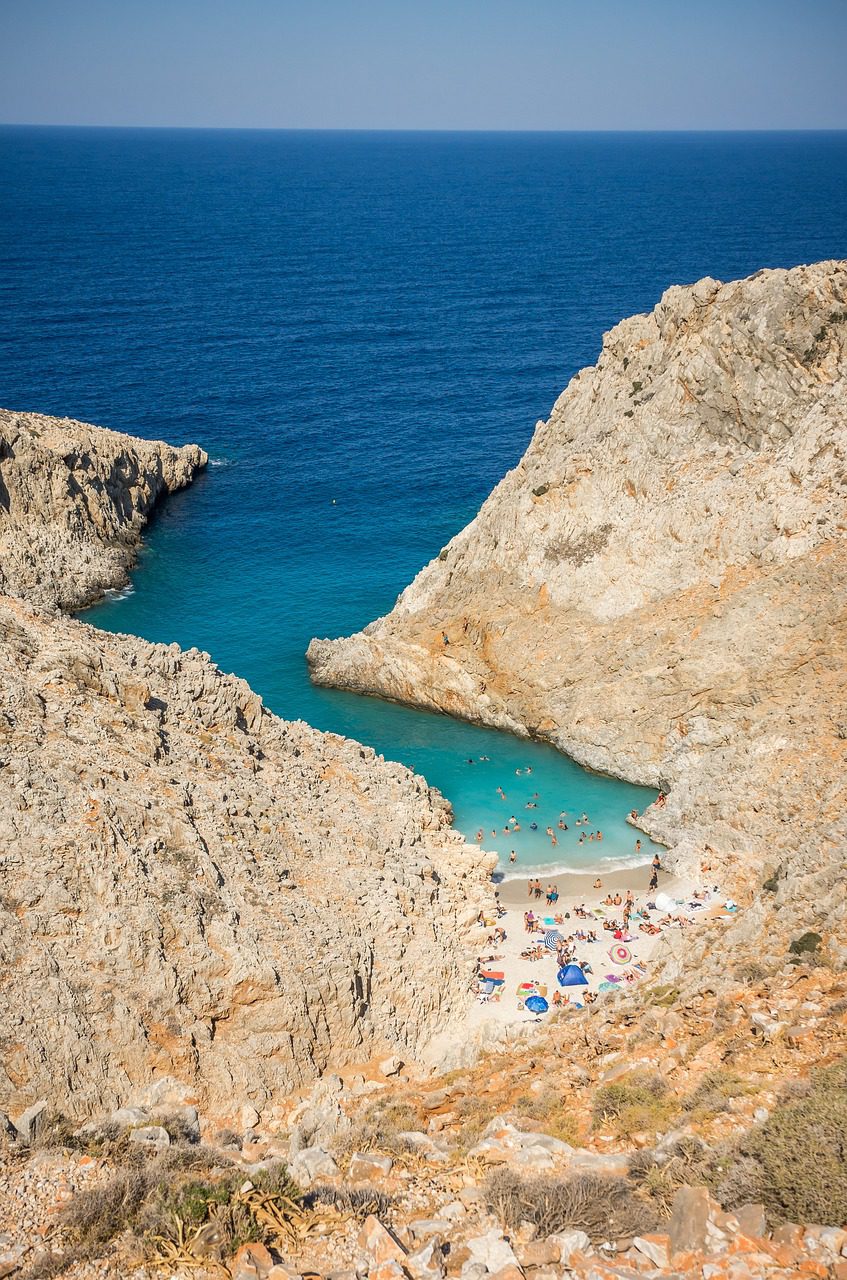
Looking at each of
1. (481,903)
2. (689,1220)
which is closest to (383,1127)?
(689,1220)

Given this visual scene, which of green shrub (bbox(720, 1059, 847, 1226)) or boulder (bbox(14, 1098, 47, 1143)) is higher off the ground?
green shrub (bbox(720, 1059, 847, 1226))

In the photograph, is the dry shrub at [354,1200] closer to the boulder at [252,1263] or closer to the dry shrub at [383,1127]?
the boulder at [252,1263]

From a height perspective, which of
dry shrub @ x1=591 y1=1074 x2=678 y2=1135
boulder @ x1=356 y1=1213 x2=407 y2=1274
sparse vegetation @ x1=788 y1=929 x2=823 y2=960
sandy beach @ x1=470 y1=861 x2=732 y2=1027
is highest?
boulder @ x1=356 y1=1213 x2=407 y2=1274

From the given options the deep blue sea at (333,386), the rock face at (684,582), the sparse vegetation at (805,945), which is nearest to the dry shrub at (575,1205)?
the sparse vegetation at (805,945)

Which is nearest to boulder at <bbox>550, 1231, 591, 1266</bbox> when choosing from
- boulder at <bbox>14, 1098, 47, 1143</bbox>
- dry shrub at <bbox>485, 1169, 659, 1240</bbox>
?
dry shrub at <bbox>485, 1169, 659, 1240</bbox>

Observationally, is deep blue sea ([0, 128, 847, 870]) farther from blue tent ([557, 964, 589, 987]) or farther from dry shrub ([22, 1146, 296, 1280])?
dry shrub ([22, 1146, 296, 1280])

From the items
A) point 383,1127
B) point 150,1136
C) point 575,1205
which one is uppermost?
point 575,1205

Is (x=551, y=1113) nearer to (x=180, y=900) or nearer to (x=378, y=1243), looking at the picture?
(x=378, y=1243)
